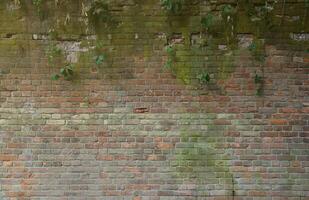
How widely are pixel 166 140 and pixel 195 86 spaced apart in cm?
74

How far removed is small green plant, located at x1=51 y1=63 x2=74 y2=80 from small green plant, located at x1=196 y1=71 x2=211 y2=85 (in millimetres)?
1518

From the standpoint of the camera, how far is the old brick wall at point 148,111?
217 inches

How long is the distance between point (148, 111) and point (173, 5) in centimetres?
130

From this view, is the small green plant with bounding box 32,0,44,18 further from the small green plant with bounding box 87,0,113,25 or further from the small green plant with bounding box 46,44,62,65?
the small green plant with bounding box 87,0,113,25

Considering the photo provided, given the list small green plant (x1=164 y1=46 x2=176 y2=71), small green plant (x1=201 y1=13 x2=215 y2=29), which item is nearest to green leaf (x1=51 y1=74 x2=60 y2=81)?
small green plant (x1=164 y1=46 x2=176 y2=71)

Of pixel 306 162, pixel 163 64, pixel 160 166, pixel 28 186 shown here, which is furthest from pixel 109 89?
pixel 306 162

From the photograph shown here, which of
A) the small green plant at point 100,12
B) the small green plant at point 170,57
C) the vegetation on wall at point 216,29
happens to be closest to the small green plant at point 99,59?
the vegetation on wall at point 216,29

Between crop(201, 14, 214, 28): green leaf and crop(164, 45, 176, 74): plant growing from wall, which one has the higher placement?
crop(201, 14, 214, 28): green leaf

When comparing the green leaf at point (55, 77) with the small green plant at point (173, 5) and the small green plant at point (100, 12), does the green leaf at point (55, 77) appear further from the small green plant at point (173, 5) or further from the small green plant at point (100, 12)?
the small green plant at point (173, 5)

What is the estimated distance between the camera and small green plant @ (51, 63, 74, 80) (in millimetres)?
5531

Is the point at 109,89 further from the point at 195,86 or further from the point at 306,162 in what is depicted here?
the point at 306,162

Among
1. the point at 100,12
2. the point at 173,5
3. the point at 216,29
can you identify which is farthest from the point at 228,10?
the point at 100,12

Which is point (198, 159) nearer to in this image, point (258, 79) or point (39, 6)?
point (258, 79)

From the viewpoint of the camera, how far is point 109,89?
219 inches
